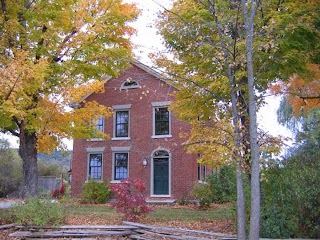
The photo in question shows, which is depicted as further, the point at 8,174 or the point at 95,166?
the point at 8,174

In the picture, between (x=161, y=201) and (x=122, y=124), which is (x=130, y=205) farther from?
(x=122, y=124)

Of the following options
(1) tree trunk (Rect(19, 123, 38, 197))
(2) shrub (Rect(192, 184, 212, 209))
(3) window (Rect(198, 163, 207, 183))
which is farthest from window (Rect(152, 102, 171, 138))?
(1) tree trunk (Rect(19, 123, 38, 197))

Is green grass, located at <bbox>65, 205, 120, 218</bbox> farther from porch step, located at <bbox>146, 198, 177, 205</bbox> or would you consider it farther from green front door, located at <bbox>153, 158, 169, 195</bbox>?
green front door, located at <bbox>153, 158, 169, 195</bbox>

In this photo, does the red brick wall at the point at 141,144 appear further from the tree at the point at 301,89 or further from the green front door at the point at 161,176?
the tree at the point at 301,89

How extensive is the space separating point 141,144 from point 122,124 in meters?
1.98

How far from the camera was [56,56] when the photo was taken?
48.1 ft

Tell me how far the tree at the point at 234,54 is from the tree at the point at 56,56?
3110 millimetres

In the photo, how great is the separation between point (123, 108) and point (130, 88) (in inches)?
51.7

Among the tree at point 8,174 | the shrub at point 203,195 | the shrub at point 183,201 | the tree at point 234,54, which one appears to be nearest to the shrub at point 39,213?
the tree at point 234,54

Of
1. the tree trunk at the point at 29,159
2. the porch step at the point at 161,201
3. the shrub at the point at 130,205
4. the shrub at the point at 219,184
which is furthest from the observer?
the porch step at the point at 161,201

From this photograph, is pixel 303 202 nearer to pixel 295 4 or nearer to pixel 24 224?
pixel 295 4

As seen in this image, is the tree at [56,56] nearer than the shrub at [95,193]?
Yes

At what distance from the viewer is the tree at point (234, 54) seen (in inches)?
305

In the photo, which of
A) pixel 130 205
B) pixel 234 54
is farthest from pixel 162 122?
pixel 234 54
